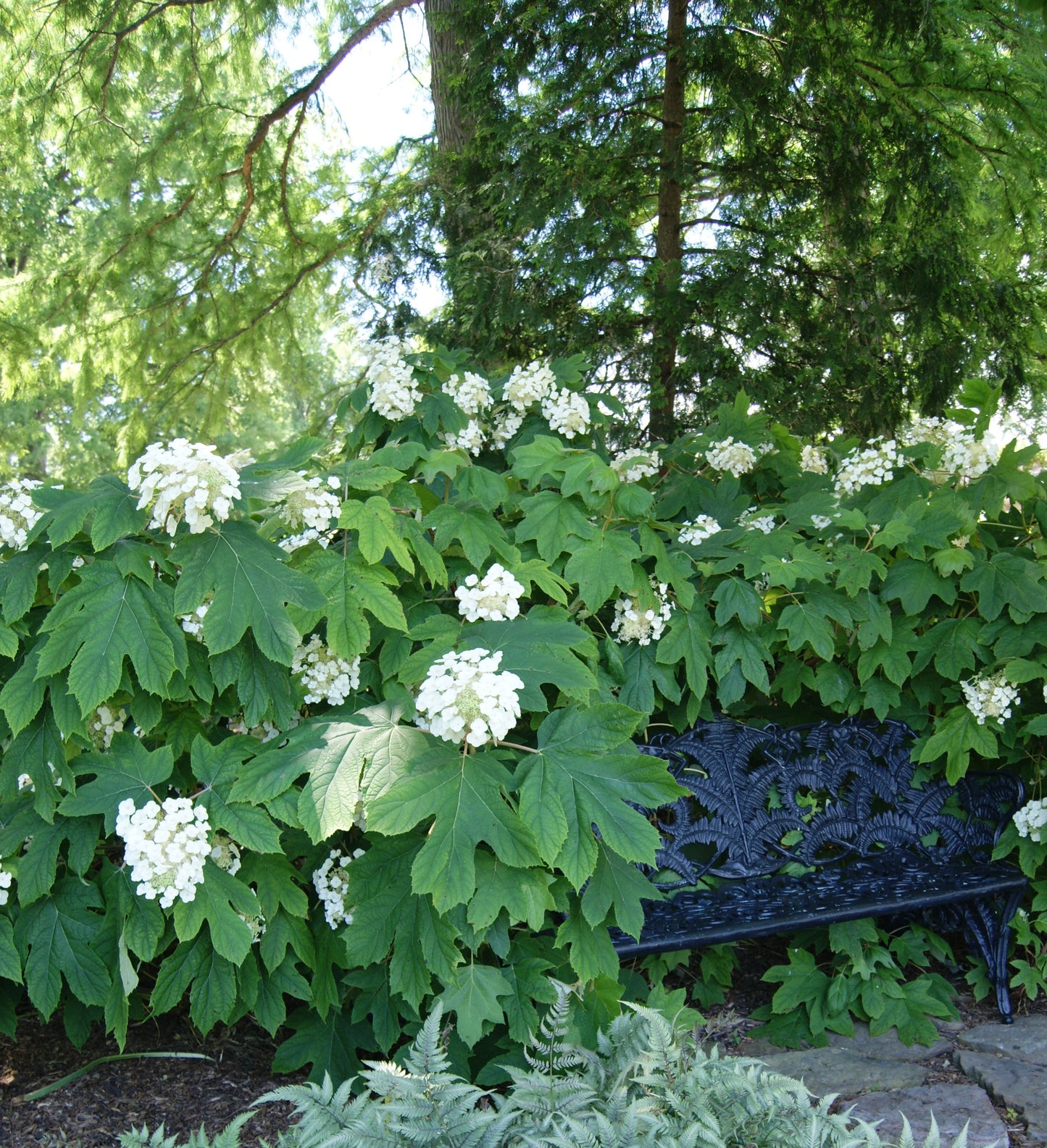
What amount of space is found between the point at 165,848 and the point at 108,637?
0.45 metres

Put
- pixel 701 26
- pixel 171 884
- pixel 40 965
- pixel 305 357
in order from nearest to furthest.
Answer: pixel 171 884 → pixel 40 965 → pixel 701 26 → pixel 305 357

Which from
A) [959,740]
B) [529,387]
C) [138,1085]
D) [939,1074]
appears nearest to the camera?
[138,1085]

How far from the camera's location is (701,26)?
14.4 ft

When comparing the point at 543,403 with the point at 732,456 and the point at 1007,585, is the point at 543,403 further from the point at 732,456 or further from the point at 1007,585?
the point at 1007,585

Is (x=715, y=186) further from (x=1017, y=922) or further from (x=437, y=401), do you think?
(x=1017, y=922)

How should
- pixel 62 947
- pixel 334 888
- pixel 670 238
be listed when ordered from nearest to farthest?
1. pixel 62 947
2. pixel 334 888
3. pixel 670 238

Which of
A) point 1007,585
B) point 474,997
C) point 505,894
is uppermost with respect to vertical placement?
point 1007,585

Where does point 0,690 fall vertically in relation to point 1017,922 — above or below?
above

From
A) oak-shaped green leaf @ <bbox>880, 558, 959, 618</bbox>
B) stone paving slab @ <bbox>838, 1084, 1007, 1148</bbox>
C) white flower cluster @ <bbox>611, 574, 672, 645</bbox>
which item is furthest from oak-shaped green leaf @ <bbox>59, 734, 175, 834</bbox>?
oak-shaped green leaf @ <bbox>880, 558, 959, 618</bbox>

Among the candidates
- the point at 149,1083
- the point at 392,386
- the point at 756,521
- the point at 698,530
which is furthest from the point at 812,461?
the point at 149,1083

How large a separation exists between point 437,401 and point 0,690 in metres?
1.50

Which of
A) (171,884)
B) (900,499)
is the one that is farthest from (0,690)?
(900,499)

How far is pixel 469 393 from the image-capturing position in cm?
301

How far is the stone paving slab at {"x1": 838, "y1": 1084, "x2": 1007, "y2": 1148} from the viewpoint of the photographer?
219 cm
